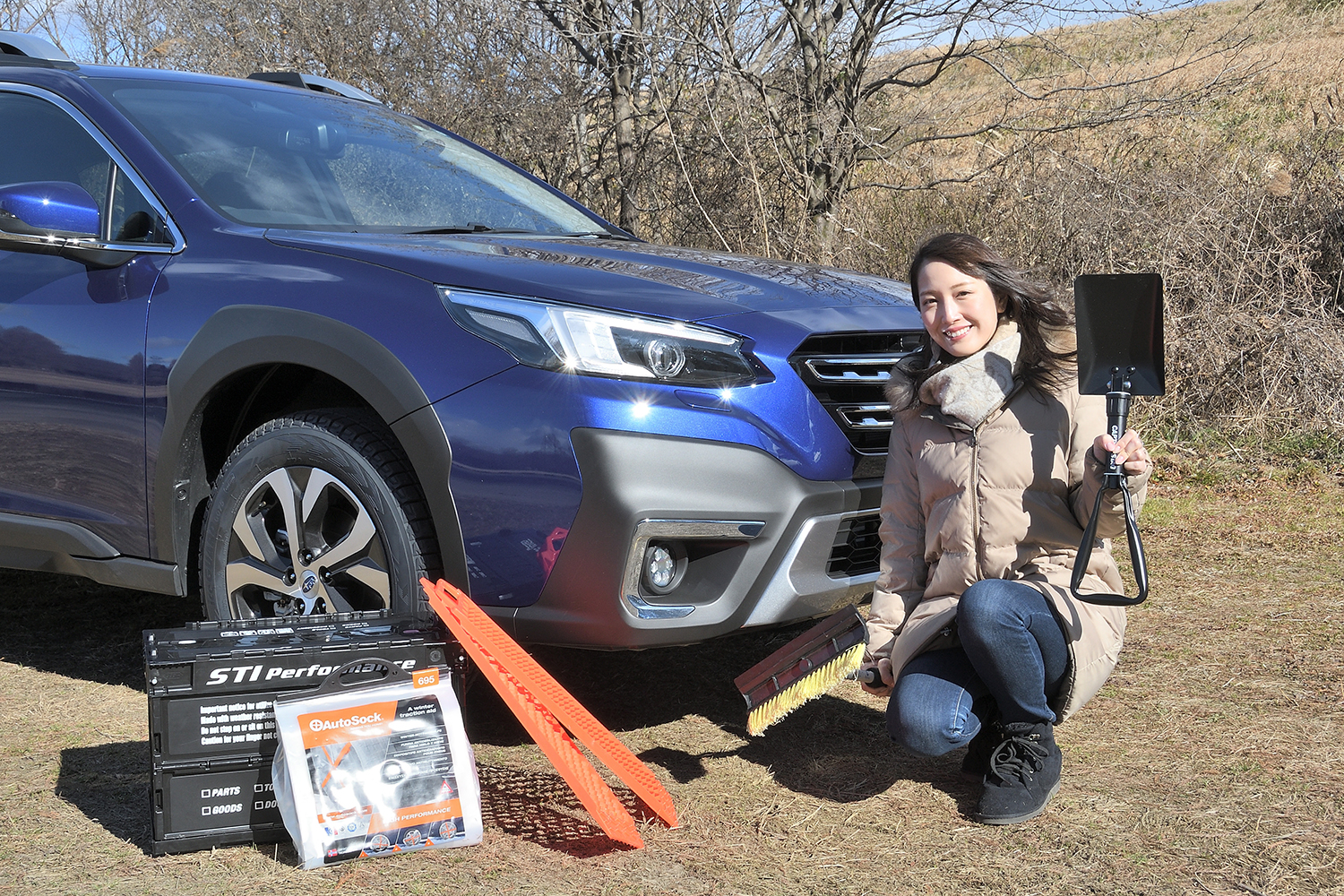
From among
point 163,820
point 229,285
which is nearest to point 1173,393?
point 229,285

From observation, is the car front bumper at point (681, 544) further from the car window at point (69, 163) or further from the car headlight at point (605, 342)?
the car window at point (69, 163)

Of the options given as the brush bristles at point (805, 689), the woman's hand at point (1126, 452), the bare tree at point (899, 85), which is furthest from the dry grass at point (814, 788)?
the bare tree at point (899, 85)

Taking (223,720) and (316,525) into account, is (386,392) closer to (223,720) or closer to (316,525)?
(316,525)

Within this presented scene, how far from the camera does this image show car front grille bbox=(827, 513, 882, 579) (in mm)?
2955

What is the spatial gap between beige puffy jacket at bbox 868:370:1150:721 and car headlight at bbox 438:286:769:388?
1.58ft

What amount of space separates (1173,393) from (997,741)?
480cm

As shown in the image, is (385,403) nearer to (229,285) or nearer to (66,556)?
(229,285)

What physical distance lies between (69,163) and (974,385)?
9.06ft

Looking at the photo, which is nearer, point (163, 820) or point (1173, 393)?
point (163, 820)

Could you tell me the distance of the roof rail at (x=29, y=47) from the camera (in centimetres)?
399

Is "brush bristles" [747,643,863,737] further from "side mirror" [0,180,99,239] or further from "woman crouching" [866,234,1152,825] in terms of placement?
"side mirror" [0,180,99,239]

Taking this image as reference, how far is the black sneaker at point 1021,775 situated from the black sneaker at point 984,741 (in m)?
0.12

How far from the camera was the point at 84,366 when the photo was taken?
3.36m

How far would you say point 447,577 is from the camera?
2.88 metres
